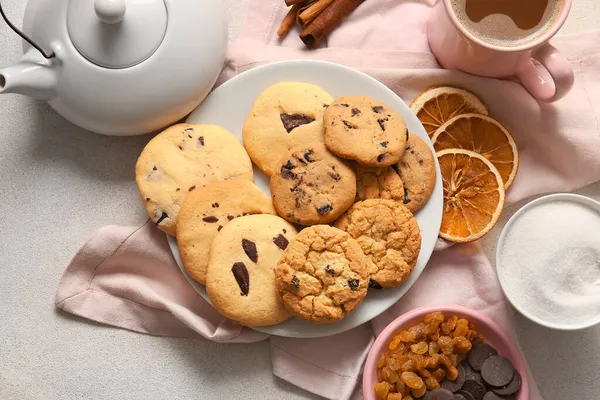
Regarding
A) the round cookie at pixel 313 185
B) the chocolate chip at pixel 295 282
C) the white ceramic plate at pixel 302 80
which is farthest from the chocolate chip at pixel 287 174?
the chocolate chip at pixel 295 282

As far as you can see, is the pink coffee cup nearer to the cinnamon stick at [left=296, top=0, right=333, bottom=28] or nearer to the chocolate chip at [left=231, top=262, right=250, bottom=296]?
the cinnamon stick at [left=296, top=0, right=333, bottom=28]

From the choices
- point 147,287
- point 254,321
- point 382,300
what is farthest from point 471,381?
point 147,287

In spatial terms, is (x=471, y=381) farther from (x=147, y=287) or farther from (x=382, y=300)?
(x=147, y=287)

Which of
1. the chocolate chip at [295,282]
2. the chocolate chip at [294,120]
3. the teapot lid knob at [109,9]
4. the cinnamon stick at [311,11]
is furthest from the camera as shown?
the cinnamon stick at [311,11]

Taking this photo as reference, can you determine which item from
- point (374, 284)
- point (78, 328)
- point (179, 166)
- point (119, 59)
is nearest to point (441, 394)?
point (374, 284)

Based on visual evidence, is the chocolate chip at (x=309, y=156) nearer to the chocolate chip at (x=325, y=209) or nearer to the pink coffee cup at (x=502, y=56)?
the chocolate chip at (x=325, y=209)

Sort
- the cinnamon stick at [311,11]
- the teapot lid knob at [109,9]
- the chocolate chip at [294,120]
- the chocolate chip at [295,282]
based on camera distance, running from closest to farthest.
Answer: the teapot lid knob at [109,9] → the chocolate chip at [295,282] → the chocolate chip at [294,120] → the cinnamon stick at [311,11]

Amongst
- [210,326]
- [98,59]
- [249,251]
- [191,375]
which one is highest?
[98,59]
